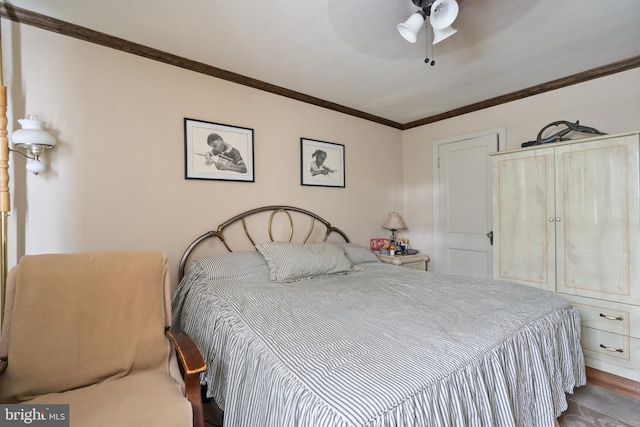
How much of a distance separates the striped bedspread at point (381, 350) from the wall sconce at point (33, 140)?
118 centimetres

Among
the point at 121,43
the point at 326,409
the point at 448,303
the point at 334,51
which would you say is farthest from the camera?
the point at 334,51

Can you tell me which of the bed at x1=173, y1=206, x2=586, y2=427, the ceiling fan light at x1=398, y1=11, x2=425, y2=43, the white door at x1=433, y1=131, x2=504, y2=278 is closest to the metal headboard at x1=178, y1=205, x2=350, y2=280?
the bed at x1=173, y1=206, x2=586, y2=427

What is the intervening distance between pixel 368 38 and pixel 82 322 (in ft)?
7.92

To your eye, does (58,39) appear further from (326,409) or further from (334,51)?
(326,409)

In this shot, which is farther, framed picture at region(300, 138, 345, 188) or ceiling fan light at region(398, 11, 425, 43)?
framed picture at region(300, 138, 345, 188)

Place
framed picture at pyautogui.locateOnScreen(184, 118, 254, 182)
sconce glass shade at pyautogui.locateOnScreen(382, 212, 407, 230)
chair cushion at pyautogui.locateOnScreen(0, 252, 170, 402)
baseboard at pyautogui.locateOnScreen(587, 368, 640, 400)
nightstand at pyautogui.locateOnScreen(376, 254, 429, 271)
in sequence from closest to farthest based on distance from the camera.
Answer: chair cushion at pyautogui.locateOnScreen(0, 252, 170, 402) → baseboard at pyautogui.locateOnScreen(587, 368, 640, 400) → framed picture at pyautogui.locateOnScreen(184, 118, 254, 182) → nightstand at pyautogui.locateOnScreen(376, 254, 429, 271) → sconce glass shade at pyautogui.locateOnScreen(382, 212, 407, 230)

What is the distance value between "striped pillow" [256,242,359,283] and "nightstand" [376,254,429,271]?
83cm

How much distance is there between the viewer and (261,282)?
223 cm

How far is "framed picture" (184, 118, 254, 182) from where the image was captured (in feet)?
8.13

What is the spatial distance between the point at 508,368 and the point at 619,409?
1490 millimetres

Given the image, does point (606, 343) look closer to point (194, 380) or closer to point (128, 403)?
point (194, 380)

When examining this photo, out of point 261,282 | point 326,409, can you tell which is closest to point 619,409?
point 326,409

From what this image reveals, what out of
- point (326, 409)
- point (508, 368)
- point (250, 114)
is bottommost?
point (508, 368)

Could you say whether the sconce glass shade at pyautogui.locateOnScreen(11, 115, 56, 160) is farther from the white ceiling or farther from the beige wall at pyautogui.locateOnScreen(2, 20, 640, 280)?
the white ceiling
